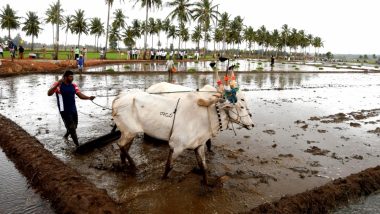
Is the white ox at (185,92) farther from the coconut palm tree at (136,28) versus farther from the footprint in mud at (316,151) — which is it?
the coconut palm tree at (136,28)

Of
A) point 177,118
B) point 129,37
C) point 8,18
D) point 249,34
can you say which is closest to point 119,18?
point 129,37

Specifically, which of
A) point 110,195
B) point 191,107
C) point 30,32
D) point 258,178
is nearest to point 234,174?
point 258,178

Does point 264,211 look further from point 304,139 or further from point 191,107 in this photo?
point 304,139

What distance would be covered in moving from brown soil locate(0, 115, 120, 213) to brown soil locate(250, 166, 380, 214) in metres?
2.31

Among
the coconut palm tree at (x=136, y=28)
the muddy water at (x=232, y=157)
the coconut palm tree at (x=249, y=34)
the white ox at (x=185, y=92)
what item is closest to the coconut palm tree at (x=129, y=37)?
the coconut palm tree at (x=136, y=28)

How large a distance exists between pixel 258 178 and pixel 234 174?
463mm

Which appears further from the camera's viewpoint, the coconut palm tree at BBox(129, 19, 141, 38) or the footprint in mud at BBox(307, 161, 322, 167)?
the coconut palm tree at BBox(129, 19, 141, 38)

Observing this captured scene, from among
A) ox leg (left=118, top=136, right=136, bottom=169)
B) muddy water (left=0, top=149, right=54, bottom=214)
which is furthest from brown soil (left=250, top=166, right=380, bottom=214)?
muddy water (left=0, top=149, right=54, bottom=214)

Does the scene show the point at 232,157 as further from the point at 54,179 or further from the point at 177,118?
the point at 54,179

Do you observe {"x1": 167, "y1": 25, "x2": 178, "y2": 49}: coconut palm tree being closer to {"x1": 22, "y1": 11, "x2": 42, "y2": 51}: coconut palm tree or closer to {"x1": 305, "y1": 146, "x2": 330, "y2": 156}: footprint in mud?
{"x1": 22, "y1": 11, "x2": 42, "y2": 51}: coconut palm tree

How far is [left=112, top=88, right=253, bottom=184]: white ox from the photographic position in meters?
5.96

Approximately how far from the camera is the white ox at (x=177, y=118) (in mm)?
5965

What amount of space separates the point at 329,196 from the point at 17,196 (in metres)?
5.06

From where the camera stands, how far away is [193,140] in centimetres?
596
